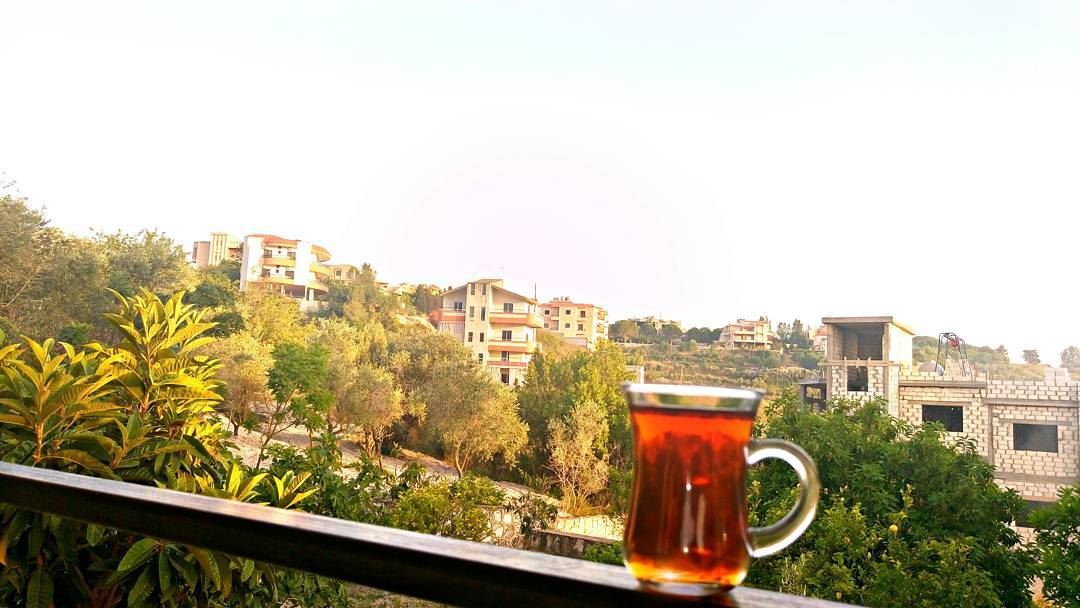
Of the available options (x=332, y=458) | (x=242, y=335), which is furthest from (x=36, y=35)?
(x=332, y=458)

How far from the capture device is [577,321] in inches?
448

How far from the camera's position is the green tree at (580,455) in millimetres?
9359

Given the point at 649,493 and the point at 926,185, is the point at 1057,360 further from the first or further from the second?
the point at 649,493

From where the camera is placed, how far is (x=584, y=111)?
1320 cm

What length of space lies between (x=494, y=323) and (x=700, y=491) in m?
10.5

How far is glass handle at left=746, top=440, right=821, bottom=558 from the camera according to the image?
16.2 inches

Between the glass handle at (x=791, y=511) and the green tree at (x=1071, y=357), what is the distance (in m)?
11.0

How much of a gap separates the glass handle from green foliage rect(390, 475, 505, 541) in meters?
5.99

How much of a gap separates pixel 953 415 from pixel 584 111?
7.26 metres

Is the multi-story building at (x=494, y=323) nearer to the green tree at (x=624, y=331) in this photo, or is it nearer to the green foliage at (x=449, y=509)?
the green tree at (x=624, y=331)

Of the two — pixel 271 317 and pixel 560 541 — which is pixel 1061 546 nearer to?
pixel 560 541

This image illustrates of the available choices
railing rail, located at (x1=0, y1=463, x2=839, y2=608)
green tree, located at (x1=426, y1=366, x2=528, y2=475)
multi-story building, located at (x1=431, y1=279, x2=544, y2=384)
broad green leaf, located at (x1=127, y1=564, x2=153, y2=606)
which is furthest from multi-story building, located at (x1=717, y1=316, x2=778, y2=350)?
railing rail, located at (x1=0, y1=463, x2=839, y2=608)

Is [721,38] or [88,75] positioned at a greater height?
[721,38]

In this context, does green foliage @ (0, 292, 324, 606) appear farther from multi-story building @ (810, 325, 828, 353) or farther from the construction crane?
multi-story building @ (810, 325, 828, 353)
